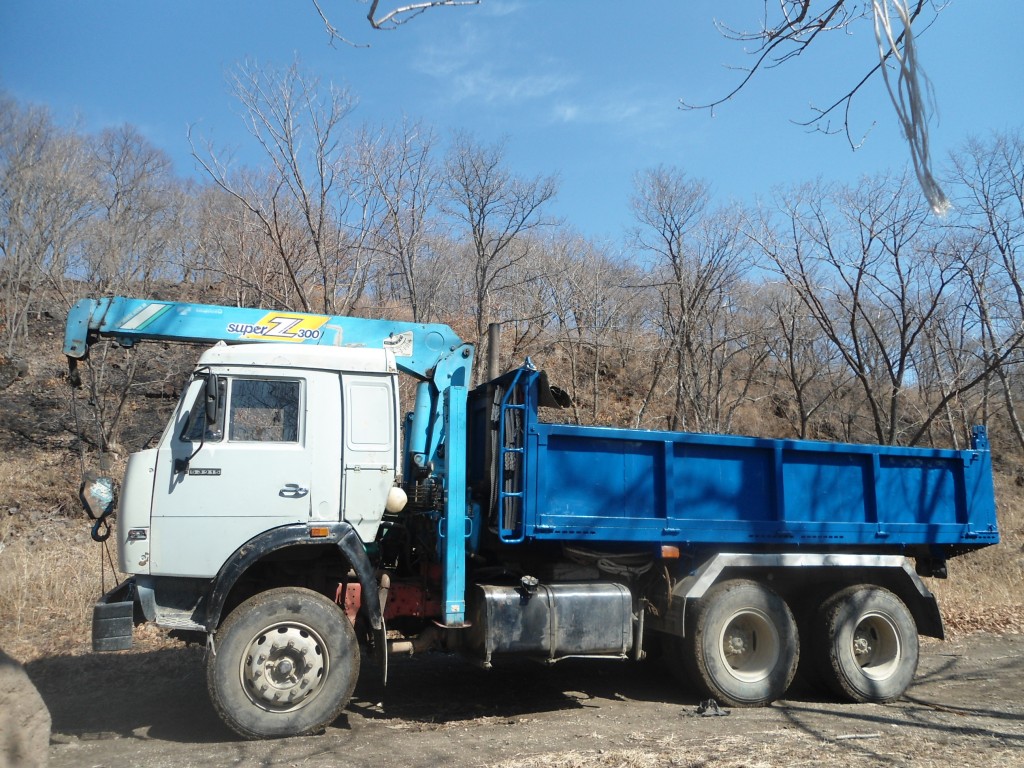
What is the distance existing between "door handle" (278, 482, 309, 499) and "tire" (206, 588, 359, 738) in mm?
707

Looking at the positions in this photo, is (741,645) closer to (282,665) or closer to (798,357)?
(282,665)

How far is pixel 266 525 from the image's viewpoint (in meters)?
6.03

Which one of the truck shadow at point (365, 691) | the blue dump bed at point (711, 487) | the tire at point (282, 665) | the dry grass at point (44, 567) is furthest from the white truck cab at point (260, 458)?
the dry grass at point (44, 567)

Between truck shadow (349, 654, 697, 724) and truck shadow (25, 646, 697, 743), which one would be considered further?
truck shadow (349, 654, 697, 724)

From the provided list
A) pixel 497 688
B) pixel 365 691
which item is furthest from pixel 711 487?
pixel 365 691

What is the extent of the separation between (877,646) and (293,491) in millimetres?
5713

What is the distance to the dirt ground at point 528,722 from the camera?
5.39 meters

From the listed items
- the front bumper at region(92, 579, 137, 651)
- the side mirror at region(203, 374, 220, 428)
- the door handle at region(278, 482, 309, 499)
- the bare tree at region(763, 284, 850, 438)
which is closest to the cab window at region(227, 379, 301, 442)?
the side mirror at region(203, 374, 220, 428)

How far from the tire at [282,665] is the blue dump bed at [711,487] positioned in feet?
5.30

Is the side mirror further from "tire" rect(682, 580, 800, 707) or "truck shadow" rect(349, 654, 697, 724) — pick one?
"tire" rect(682, 580, 800, 707)

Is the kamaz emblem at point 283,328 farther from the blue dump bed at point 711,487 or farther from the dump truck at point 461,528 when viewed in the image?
the blue dump bed at point 711,487

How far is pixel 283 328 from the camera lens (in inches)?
269

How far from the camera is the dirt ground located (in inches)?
212

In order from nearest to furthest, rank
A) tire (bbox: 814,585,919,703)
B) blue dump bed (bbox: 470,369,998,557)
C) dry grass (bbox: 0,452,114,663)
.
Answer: blue dump bed (bbox: 470,369,998,557) < tire (bbox: 814,585,919,703) < dry grass (bbox: 0,452,114,663)
